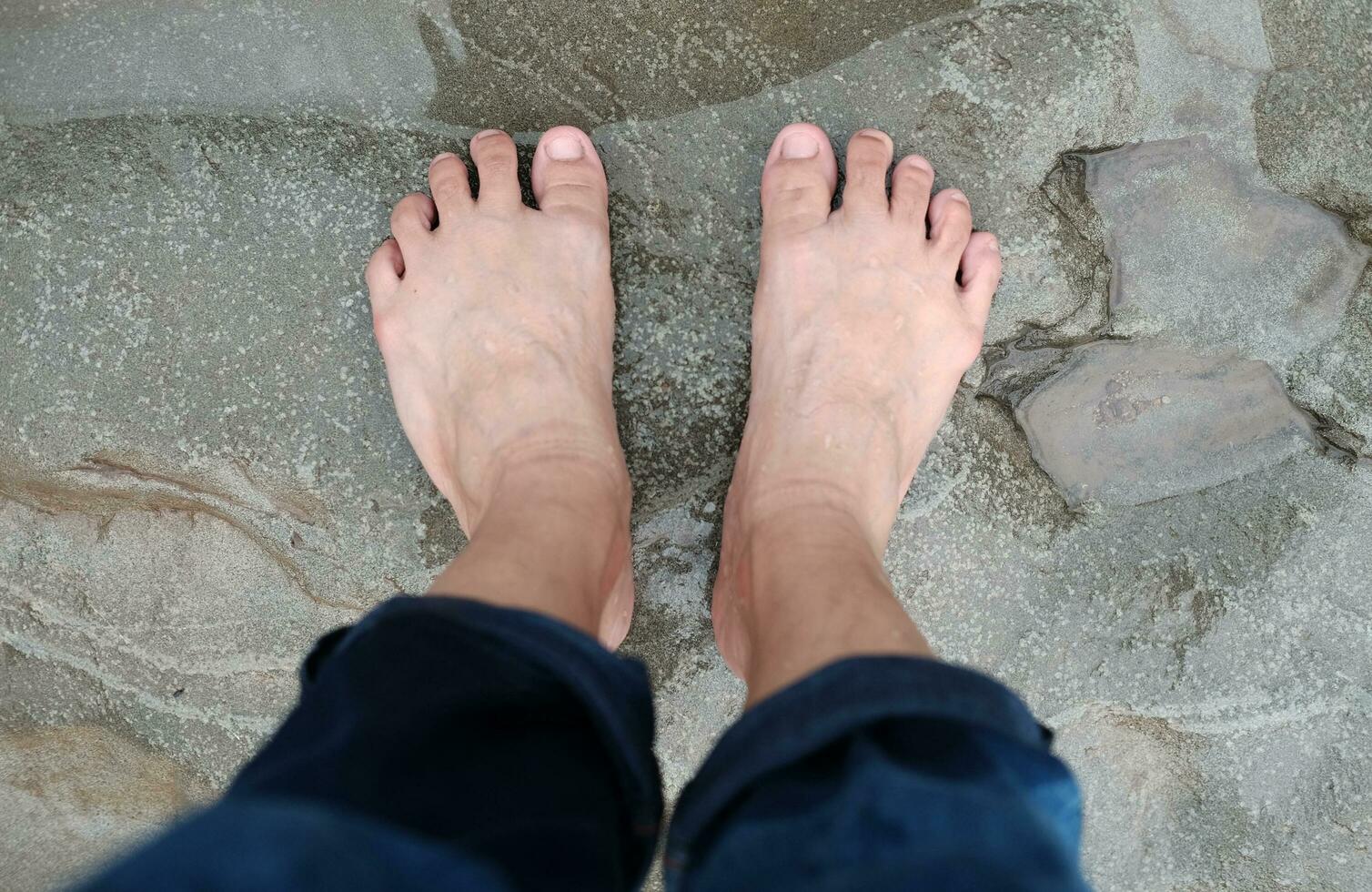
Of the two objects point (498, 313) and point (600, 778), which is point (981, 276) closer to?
point (498, 313)

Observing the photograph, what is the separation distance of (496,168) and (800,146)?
463 millimetres

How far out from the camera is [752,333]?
4.71ft

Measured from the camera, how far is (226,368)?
4.66 feet

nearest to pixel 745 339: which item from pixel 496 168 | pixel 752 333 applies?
pixel 752 333

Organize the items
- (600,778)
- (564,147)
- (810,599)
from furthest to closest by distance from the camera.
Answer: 1. (564,147)
2. (810,599)
3. (600,778)

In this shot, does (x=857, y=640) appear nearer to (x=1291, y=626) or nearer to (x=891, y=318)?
(x=891, y=318)

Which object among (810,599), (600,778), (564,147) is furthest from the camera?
(564,147)

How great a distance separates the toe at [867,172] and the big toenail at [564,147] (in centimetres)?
41

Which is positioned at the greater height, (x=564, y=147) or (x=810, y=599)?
(x=564, y=147)

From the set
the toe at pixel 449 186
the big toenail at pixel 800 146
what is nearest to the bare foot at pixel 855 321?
the big toenail at pixel 800 146

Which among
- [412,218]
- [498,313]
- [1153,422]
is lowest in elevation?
[1153,422]

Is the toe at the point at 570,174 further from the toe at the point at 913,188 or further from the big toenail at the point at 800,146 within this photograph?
the toe at the point at 913,188

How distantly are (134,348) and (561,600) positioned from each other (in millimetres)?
859

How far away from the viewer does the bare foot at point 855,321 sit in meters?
1.35
